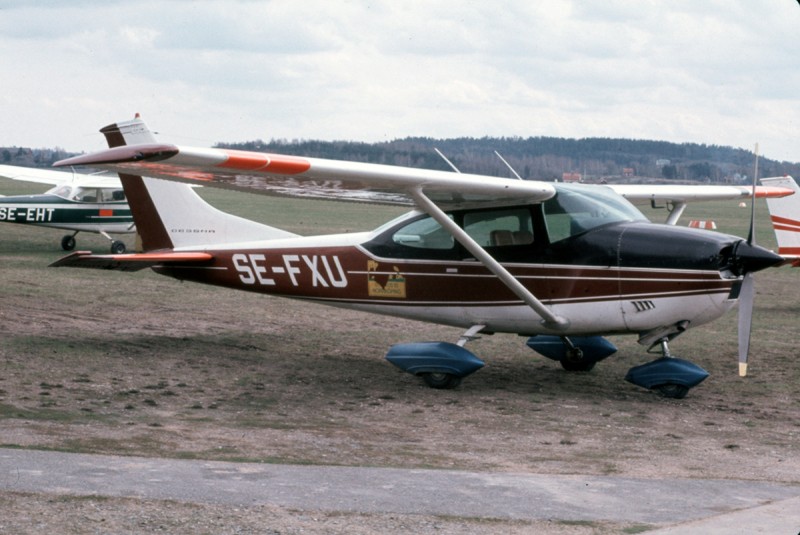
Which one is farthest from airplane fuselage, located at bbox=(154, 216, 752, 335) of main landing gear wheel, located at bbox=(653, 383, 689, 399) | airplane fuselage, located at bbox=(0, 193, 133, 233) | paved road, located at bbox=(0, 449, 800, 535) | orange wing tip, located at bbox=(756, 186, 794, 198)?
airplane fuselage, located at bbox=(0, 193, 133, 233)

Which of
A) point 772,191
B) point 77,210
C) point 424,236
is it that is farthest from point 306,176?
point 77,210

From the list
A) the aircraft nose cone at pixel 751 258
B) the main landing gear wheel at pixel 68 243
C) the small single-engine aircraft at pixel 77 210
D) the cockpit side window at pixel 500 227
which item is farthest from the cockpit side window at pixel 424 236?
the main landing gear wheel at pixel 68 243

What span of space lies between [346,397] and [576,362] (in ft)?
10.2

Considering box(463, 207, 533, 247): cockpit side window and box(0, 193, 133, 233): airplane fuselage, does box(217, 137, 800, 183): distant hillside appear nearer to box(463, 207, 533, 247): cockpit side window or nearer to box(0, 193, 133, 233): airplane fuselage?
box(463, 207, 533, 247): cockpit side window

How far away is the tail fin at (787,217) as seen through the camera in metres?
17.5

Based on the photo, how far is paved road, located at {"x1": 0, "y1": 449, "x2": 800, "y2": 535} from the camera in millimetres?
6141

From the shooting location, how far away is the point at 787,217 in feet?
57.8

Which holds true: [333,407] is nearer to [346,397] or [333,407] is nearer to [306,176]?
[346,397]

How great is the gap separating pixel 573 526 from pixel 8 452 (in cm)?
382

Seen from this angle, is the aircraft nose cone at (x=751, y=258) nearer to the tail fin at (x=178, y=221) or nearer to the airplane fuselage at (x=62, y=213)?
the tail fin at (x=178, y=221)

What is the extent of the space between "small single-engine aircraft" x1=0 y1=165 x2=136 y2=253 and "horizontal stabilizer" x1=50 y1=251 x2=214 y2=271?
1305 cm

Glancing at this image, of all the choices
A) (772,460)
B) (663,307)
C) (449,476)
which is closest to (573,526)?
(449,476)

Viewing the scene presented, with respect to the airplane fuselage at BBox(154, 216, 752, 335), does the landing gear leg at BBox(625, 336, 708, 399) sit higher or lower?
lower

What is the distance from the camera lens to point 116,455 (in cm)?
731
